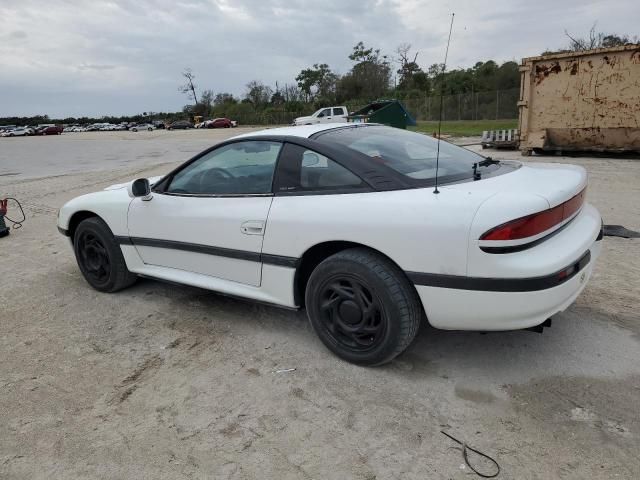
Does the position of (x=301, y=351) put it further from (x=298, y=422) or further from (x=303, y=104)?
(x=303, y=104)

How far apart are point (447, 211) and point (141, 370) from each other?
82.2 inches

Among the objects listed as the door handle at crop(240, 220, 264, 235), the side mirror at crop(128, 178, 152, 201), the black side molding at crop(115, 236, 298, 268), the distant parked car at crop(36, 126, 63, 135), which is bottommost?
the black side molding at crop(115, 236, 298, 268)

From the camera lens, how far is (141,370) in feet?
9.89

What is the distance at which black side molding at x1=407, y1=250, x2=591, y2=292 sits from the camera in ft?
7.64

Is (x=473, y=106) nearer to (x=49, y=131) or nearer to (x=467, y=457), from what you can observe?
(x=467, y=457)

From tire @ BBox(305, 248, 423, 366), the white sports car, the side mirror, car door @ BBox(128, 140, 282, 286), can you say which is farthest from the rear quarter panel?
the side mirror

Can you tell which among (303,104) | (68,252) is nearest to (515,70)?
(303,104)

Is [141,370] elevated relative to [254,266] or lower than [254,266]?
lower

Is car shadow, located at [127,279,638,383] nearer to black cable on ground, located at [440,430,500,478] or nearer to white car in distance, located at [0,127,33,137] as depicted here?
black cable on ground, located at [440,430,500,478]

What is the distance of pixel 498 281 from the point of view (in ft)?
7.70

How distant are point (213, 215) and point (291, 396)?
1.35 metres

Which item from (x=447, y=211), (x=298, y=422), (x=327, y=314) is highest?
(x=447, y=211)

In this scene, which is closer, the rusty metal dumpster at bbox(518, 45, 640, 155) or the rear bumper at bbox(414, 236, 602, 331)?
the rear bumper at bbox(414, 236, 602, 331)

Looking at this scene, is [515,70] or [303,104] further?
[303,104]
